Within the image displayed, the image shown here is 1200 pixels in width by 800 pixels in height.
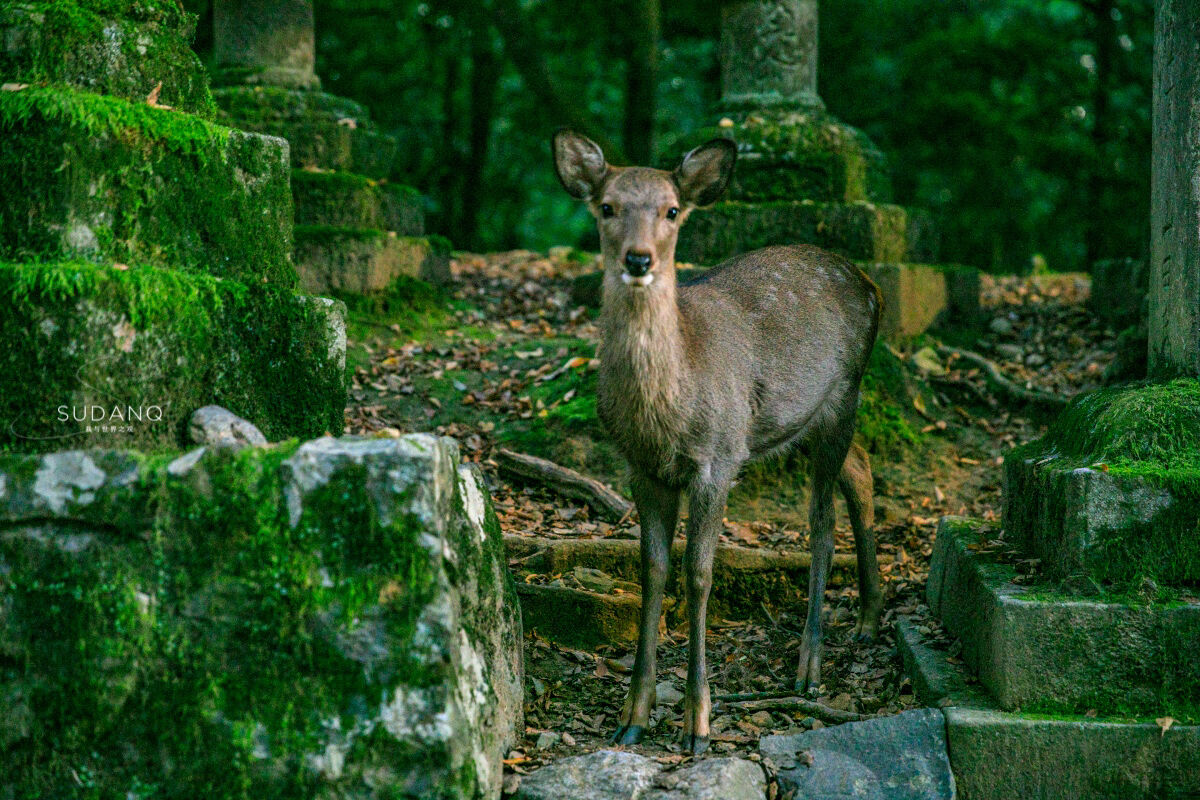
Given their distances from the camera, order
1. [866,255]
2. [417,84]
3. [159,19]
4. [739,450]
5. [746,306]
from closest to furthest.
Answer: [159,19] → [739,450] → [746,306] → [866,255] → [417,84]

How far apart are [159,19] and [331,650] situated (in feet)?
8.60

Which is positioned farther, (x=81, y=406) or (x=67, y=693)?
(x=81, y=406)

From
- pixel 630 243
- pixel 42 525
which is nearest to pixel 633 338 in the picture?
pixel 630 243

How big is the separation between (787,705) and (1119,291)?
681 cm

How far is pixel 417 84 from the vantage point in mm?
19578

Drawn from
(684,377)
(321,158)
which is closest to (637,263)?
(684,377)

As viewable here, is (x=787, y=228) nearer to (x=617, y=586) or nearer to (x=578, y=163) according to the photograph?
(x=617, y=586)

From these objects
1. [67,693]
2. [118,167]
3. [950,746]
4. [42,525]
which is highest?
[118,167]

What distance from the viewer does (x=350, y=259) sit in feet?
29.2

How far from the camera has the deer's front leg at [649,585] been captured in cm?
475

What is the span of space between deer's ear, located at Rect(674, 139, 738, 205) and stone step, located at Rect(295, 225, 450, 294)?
13.6 ft

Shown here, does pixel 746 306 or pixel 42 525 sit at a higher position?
pixel 746 306

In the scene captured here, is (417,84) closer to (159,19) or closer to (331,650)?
(159,19)

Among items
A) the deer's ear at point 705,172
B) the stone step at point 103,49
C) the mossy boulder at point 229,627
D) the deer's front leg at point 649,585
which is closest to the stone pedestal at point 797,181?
the deer's ear at point 705,172
